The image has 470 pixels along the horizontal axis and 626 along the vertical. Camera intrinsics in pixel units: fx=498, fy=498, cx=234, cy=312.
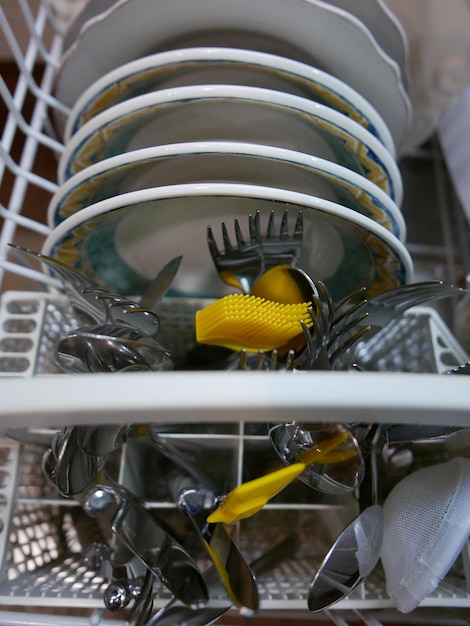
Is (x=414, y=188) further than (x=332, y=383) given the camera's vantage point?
Yes

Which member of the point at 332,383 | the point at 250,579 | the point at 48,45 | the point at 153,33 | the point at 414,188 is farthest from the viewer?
the point at 414,188

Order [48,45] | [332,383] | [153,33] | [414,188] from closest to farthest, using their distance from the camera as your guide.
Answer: [332,383] < [153,33] < [48,45] < [414,188]

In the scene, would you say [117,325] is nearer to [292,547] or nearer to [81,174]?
[81,174]

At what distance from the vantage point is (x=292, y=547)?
1.67 feet

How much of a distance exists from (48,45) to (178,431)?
0.53 m

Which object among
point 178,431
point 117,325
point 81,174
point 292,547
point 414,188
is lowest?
point 292,547

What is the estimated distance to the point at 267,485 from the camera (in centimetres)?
30

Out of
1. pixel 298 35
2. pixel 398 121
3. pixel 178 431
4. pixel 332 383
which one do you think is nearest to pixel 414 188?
pixel 398 121

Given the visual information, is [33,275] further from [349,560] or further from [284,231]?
[349,560]

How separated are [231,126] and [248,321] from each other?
0.18 m

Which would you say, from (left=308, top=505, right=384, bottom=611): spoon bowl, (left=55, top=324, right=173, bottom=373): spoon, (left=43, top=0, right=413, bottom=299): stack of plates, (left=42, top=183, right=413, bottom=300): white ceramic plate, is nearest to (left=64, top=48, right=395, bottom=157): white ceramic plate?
(left=43, top=0, right=413, bottom=299): stack of plates

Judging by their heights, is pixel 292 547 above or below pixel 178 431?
below

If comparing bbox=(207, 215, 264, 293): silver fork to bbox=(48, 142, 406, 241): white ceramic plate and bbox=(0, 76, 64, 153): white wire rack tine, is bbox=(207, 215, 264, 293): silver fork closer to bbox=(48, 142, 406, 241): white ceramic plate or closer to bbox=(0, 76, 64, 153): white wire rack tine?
bbox=(48, 142, 406, 241): white ceramic plate

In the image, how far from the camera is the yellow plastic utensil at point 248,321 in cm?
37
